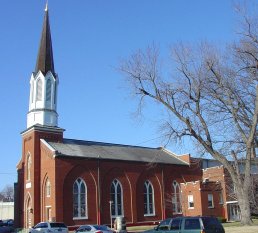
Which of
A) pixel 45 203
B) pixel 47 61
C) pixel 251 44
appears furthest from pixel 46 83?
pixel 251 44

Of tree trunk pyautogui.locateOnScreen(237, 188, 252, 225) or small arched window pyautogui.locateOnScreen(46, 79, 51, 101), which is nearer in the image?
tree trunk pyautogui.locateOnScreen(237, 188, 252, 225)

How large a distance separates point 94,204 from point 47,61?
19352mm

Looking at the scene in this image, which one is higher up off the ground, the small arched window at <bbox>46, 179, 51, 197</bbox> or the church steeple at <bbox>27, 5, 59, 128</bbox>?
the church steeple at <bbox>27, 5, 59, 128</bbox>

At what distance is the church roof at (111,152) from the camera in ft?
166

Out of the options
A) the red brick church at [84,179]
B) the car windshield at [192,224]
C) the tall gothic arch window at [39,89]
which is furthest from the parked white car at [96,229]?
the tall gothic arch window at [39,89]

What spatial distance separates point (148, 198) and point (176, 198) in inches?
184

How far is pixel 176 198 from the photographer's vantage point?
57.7 meters

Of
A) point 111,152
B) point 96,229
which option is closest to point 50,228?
point 96,229

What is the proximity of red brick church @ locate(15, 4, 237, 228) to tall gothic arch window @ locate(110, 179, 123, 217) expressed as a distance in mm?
117

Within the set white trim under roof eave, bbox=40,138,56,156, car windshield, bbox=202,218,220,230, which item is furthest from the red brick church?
car windshield, bbox=202,218,220,230

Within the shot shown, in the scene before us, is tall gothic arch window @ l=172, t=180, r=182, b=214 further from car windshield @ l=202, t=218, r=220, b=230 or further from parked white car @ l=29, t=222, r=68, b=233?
car windshield @ l=202, t=218, r=220, b=230

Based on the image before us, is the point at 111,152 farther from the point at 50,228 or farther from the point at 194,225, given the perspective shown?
the point at 194,225

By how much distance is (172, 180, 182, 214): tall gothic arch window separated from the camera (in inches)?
2247

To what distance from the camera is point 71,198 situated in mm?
48031
